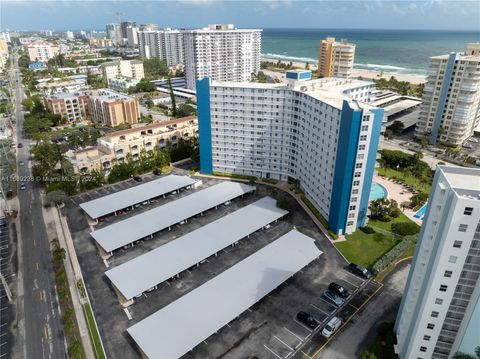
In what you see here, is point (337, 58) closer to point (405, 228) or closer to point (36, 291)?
point (405, 228)

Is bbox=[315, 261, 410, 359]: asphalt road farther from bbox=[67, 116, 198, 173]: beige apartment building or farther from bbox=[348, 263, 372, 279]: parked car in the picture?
bbox=[67, 116, 198, 173]: beige apartment building

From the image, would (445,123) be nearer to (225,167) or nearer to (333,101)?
(333,101)

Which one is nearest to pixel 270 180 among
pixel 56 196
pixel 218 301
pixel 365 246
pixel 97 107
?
pixel 365 246

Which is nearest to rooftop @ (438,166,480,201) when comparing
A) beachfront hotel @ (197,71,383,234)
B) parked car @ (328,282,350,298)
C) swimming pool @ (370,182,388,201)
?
beachfront hotel @ (197,71,383,234)

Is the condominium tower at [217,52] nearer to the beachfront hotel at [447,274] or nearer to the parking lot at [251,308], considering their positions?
the parking lot at [251,308]

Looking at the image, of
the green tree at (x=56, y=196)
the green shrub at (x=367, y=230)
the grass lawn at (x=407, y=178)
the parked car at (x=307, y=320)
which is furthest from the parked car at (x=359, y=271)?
the green tree at (x=56, y=196)
